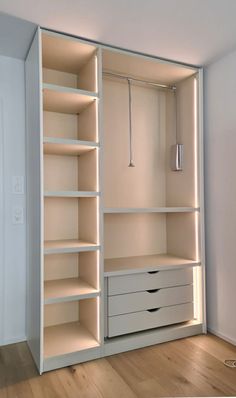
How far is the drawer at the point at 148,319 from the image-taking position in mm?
2236

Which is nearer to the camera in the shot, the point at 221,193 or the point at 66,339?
the point at 66,339

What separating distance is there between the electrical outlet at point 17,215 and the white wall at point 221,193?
1573mm

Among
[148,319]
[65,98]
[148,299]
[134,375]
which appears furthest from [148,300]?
[65,98]

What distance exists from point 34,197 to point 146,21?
139 cm

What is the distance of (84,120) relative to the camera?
2.44 metres

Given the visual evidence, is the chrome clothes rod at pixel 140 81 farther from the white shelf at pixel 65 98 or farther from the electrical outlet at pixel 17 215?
the electrical outlet at pixel 17 215

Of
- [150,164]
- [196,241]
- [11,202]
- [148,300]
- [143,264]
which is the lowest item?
[148,300]

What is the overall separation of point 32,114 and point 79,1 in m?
0.81

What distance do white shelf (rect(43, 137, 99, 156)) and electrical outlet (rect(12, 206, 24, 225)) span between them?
507 mm

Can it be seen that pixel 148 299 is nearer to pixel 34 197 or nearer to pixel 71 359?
pixel 71 359

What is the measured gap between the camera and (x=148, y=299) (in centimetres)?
236

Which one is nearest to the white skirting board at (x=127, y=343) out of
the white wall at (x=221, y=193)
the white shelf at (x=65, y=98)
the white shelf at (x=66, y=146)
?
the white wall at (x=221, y=193)

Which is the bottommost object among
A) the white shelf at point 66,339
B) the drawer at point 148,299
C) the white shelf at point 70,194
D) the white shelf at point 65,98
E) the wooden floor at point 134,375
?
the wooden floor at point 134,375

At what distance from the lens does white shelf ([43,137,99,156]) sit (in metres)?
2.03
